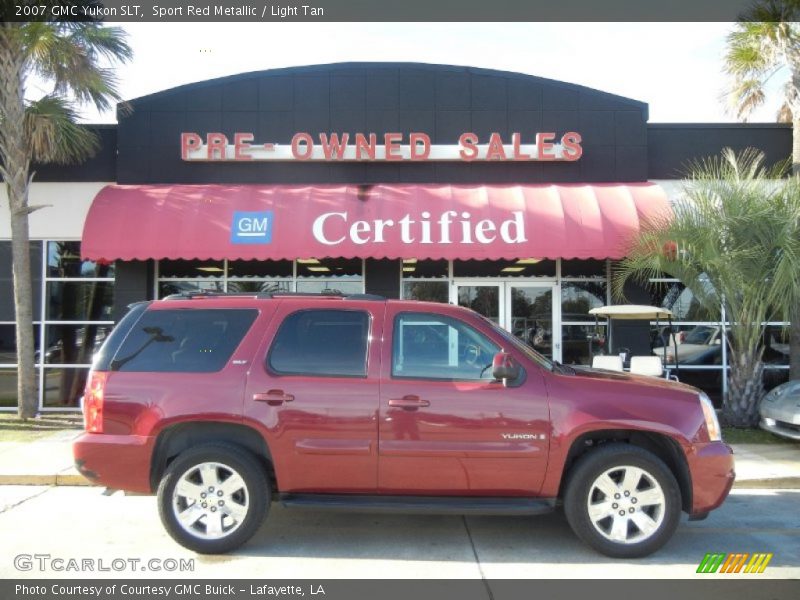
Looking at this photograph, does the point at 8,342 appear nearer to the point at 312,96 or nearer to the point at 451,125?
the point at 312,96

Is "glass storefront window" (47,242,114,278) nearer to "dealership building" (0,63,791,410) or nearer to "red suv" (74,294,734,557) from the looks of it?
"dealership building" (0,63,791,410)

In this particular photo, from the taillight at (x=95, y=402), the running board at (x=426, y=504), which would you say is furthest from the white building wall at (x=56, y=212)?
the running board at (x=426, y=504)

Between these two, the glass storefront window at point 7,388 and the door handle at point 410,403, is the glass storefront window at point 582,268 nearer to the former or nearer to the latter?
the door handle at point 410,403

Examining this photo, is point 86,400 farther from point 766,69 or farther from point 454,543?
point 766,69

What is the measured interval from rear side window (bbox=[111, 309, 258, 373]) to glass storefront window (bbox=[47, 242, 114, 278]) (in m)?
7.91

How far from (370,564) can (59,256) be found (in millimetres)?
10180

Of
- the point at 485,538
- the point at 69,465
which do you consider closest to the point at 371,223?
the point at 69,465

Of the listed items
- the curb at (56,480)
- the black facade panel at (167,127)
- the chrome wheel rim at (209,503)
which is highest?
the black facade panel at (167,127)

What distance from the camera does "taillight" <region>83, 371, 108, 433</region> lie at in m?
5.37

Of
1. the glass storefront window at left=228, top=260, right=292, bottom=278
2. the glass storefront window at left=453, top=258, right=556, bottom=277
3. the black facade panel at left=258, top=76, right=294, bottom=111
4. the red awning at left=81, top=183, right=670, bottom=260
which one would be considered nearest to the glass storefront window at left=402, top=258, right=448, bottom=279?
the glass storefront window at left=453, top=258, right=556, bottom=277

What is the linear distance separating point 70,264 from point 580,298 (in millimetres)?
9629

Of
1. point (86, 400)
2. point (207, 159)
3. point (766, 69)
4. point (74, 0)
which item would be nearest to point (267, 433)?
point (86, 400)

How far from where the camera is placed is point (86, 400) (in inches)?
215

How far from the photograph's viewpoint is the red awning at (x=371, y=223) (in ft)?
36.5
